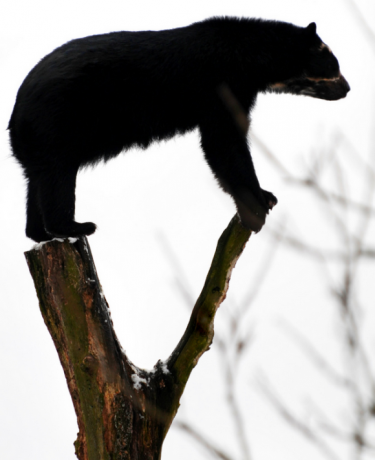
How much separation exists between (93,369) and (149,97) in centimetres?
196

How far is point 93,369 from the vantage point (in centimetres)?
331

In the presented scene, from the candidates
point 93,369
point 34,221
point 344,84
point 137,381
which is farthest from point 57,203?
point 344,84

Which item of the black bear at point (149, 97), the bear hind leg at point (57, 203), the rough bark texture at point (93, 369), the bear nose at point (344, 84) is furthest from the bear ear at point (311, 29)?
the rough bark texture at point (93, 369)

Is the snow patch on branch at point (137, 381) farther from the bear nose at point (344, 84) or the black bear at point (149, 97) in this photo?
the bear nose at point (344, 84)

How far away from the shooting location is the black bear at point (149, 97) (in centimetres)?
370

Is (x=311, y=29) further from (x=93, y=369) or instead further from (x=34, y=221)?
(x=93, y=369)

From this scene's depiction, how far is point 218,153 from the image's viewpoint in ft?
13.4

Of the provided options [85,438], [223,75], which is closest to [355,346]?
[85,438]

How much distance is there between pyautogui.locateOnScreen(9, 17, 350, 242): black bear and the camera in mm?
3697

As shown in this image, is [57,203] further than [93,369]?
Yes

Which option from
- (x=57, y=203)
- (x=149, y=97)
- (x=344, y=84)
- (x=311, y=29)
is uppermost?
(x=311, y=29)

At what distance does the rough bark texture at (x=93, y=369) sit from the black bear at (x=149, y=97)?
0.29m

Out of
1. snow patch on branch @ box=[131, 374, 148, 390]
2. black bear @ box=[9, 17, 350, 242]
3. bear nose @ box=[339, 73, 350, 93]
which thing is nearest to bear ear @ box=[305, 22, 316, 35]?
black bear @ box=[9, 17, 350, 242]

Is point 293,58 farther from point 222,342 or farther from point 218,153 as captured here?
point 222,342
